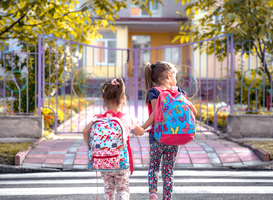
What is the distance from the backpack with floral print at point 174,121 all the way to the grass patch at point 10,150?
344cm

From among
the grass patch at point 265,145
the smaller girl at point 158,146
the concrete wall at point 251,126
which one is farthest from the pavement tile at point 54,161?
the concrete wall at point 251,126

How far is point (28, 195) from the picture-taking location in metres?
4.25

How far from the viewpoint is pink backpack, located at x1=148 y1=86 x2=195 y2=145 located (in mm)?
3258

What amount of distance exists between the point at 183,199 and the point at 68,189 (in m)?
1.52

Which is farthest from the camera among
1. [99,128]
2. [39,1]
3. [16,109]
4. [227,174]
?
[16,109]

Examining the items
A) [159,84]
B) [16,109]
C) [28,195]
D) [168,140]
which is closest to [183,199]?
[168,140]

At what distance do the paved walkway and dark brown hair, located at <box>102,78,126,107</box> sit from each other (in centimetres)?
276

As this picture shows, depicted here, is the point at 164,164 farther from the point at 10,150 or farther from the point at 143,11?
the point at 143,11

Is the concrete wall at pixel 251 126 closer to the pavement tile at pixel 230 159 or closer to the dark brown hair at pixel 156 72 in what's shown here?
the pavement tile at pixel 230 159

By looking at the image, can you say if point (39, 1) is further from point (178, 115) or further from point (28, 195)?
point (178, 115)

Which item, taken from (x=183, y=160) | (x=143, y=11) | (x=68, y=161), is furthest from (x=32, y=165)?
(x=143, y=11)

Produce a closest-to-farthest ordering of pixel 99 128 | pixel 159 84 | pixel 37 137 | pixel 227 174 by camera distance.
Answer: pixel 99 128 → pixel 159 84 → pixel 227 174 → pixel 37 137

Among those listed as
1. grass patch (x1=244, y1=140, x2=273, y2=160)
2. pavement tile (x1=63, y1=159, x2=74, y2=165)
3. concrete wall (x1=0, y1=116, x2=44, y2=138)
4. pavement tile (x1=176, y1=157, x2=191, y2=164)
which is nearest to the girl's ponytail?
pavement tile (x1=176, y1=157, x2=191, y2=164)

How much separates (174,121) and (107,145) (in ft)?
2.22
